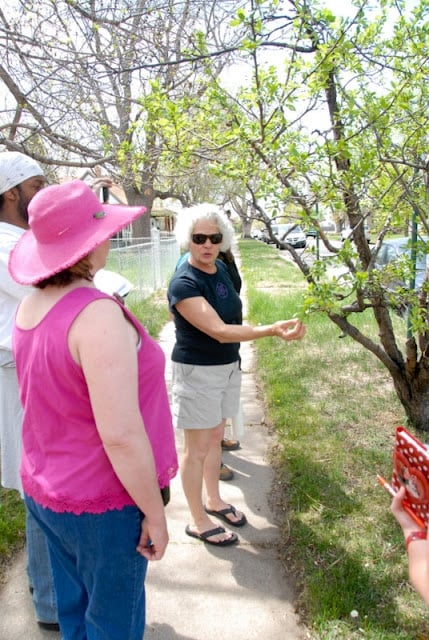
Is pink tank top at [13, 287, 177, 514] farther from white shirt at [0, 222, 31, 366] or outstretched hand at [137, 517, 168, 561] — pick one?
white shirt at [0, 222, 31, 366]

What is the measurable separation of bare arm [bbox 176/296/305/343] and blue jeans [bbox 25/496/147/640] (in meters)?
1.20

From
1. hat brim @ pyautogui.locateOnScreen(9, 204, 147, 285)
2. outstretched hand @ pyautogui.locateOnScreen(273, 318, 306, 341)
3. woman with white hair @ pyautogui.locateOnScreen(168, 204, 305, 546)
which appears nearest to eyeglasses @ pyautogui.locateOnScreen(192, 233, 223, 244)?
woman with white hair @ pyautogui.locateOnScreen(168, 204, 305, 546)

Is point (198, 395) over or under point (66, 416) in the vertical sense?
under

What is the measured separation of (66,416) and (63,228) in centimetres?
53

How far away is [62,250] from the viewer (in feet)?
4.84

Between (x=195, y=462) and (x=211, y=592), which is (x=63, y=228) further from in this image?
(x=211, y=592)

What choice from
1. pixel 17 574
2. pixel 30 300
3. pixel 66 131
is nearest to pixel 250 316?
pixel 66 131

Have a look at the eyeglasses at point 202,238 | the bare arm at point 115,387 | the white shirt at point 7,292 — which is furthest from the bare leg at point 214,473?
the bare arm at point 115,387

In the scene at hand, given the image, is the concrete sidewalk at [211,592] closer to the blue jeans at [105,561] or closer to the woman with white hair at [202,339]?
the woman with white hair at [202,339]

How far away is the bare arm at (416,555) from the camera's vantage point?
1292 mm

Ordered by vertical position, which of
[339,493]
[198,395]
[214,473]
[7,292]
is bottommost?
[339,493]

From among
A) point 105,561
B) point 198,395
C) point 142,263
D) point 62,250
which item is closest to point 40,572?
point 105,561

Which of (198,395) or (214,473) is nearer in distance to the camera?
(198,395)

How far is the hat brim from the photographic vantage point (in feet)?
4.75
